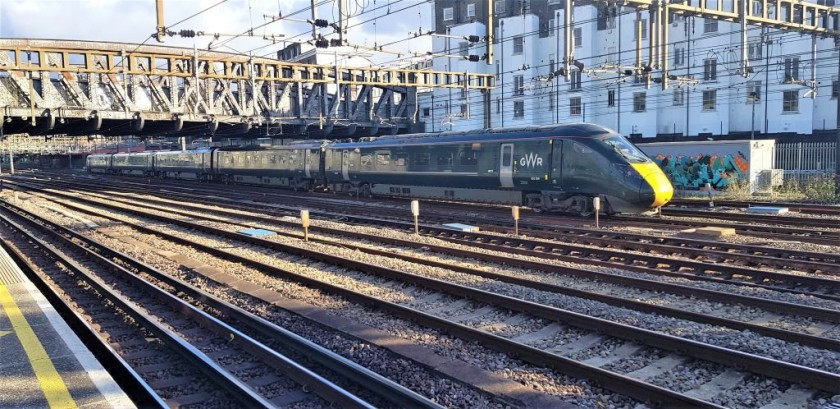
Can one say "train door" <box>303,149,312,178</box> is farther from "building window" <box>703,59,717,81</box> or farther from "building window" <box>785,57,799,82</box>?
"building window" <box>785,57,799,82</box>

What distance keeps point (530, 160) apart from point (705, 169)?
10483 millimetres

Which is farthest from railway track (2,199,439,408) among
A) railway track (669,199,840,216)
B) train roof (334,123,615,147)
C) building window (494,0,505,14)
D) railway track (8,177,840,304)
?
building window (494,0,505,14)

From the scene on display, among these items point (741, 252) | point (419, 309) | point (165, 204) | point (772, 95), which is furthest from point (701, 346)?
point (772, 95)

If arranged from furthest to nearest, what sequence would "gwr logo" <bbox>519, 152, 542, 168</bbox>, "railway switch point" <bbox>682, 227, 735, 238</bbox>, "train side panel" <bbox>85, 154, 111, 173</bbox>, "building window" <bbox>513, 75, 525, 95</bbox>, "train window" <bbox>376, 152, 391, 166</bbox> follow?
"train side panel" <bbox>85, 154, 111, 173</bbox> → "building window" <bbox>513, 75, 525, 95</bbox> → "train window" <bbox>376, 152, 391, 166</bbox> → "gwr logo" <bbox>519, 152, 542, 168</bbox> → "railway switch point" <bbox>682, 227, 735, 238</bbox>

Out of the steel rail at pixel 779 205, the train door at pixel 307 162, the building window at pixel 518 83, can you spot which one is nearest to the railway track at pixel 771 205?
the steel rail at pixel 779 205

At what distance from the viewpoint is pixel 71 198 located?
3338 centimetres

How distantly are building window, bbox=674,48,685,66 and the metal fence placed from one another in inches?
483

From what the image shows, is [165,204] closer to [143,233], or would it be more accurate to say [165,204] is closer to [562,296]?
[143,233]

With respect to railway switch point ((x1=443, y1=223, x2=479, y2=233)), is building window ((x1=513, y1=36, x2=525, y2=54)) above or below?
above

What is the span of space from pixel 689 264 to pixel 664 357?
15.3 feet

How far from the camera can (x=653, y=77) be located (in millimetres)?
33188

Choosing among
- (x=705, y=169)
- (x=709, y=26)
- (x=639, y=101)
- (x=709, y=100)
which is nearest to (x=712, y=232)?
(x=705, y=169)

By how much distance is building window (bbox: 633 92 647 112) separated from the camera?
43.3 metres

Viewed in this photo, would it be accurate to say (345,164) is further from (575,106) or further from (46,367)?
(46,367)
